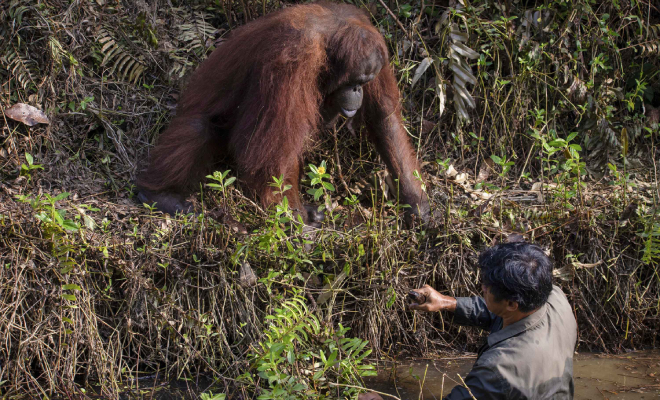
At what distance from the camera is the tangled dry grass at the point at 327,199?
3225 mm

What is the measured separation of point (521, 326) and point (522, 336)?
40mm

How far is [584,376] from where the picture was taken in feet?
11.4

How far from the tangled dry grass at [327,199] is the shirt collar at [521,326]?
0.96 meters

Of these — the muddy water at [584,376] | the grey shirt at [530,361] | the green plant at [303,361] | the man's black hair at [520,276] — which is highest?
the man's black hair at [520,276]

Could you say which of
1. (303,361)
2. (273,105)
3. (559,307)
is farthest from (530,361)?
(273,105)

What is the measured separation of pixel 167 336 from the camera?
132 inches

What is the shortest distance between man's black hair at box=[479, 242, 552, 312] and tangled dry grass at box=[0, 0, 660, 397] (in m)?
1.01

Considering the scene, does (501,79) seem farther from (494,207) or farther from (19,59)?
(19,59)

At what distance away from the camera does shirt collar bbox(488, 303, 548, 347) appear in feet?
7.90

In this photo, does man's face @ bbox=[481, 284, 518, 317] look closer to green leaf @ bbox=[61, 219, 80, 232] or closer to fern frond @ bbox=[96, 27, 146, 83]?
green leaf @ bbox=[61, 219, 80, 232]

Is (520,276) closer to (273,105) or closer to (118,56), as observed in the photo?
(273,105)

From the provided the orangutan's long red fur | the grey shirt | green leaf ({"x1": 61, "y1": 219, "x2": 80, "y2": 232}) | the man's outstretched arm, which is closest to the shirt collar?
the grey shirt

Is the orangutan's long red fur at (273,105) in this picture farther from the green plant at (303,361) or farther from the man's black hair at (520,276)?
Result: the man's black hair at (520,276)

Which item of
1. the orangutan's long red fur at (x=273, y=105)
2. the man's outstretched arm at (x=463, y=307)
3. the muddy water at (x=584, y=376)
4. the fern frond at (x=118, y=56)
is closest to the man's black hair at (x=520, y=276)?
the man's outstretched arm at (x=463, y=307)
